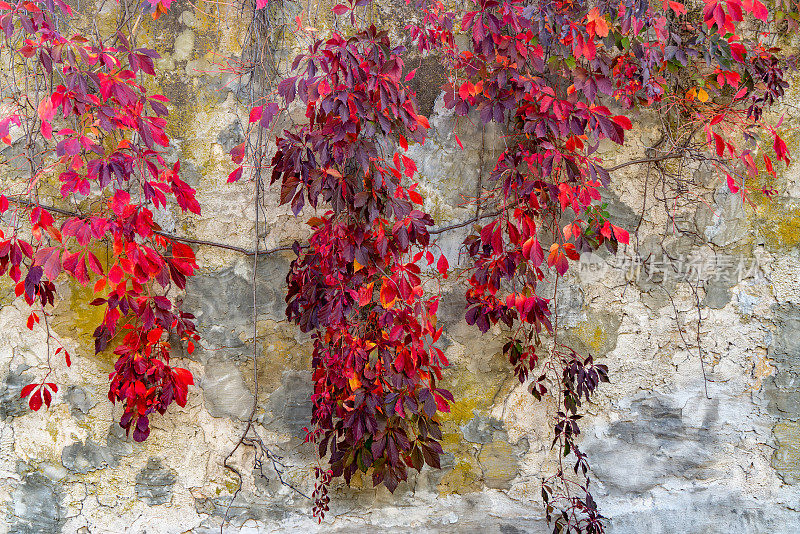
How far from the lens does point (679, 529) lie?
6.19 feet

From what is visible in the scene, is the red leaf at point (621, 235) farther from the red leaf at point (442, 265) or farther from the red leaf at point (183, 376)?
the red leaf at point (183, 376)

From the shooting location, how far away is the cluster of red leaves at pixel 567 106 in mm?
1560

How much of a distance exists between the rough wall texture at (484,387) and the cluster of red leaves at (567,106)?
0.11 m

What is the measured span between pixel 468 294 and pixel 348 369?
44 centimetres

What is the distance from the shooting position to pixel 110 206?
1.53 metres

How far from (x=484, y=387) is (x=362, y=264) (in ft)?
2.11

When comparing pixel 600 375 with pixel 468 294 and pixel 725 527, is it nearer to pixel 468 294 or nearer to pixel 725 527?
pixel 468 294

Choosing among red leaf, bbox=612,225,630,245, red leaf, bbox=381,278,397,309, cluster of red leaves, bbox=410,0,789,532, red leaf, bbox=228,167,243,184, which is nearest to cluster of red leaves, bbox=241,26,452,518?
red leaf, bbox=381,278,397,309

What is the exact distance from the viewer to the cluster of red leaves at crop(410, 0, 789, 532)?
1560mm

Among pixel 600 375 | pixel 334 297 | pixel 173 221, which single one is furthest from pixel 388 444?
pixel 173 221

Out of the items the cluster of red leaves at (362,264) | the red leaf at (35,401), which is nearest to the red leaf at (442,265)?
the cluster of red leaves at (362,264)

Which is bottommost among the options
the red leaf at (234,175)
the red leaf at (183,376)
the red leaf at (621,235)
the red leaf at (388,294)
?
the red leaf at (183,376)

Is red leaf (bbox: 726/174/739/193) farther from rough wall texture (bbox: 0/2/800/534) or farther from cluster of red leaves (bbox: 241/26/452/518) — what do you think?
cluster of red leaves (bbox: 241/26/452/518)

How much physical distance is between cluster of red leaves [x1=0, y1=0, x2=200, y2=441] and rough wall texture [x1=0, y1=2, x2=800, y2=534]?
0.44ft
